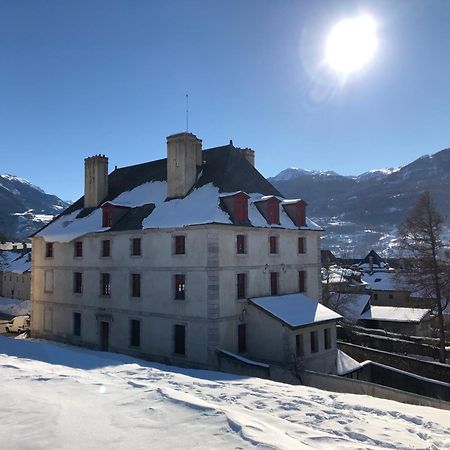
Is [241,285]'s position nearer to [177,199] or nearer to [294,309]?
[294,309]

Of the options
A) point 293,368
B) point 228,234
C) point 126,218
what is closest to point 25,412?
point 293,368

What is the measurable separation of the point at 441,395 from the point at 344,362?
6623mm

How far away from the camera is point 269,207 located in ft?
95.3

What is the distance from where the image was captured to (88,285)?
107 feet

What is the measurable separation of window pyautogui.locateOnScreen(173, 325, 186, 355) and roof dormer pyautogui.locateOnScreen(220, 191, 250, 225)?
23.3ft

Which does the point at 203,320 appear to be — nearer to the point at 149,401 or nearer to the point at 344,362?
the point at 344,362

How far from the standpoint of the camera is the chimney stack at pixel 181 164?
29.6 m

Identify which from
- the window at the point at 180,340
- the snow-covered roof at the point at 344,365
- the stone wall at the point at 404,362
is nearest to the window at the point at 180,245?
the window at the point at 180,340

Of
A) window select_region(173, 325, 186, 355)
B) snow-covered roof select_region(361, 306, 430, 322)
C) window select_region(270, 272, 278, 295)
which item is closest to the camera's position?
window select_region(173, 325, 186, 355)

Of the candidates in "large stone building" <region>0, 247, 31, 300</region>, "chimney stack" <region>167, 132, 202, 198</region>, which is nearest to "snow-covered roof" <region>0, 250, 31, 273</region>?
"large stone building" <region>0, 247, 31, 300</region>

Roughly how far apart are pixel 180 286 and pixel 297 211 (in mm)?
9959

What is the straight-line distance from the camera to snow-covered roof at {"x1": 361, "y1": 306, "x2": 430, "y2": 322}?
47409mm

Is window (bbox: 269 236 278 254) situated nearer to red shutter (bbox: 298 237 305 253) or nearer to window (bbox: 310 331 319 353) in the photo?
red shutter (bbox: 298 237 305 253)

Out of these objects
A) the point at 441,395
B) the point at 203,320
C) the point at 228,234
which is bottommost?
the point at 441,395
